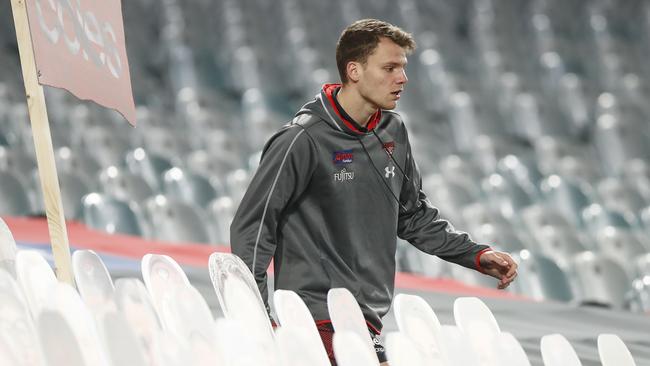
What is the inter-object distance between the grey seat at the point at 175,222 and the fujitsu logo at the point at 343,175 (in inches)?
89.3


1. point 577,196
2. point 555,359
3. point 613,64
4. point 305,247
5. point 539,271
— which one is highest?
point 613,64

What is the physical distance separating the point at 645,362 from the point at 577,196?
9.26 feet

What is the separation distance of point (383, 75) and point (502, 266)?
457 millimetres

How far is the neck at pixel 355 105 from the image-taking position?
7.85 ft

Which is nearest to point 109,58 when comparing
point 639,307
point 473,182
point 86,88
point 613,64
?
point 86,88

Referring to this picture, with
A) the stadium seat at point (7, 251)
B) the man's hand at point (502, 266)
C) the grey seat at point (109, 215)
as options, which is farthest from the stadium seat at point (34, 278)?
the grey seat at point (109, 215)

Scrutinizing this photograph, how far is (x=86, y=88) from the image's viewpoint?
7.36 ft

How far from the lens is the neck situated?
2.39m

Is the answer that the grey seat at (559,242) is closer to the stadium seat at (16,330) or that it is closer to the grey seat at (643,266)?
the grey seat at (643,266)

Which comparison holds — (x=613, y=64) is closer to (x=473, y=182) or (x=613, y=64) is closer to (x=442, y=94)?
(x=442, y=94)

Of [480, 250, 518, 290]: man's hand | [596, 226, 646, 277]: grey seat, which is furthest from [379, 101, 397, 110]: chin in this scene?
[596, 226, 646, 277]: grey seat

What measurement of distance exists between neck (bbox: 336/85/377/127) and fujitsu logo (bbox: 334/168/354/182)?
108 millimetres

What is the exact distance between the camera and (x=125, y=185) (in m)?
4.93

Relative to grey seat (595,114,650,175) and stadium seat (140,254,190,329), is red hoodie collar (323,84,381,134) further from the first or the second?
grey seat (595,114,650,175)
